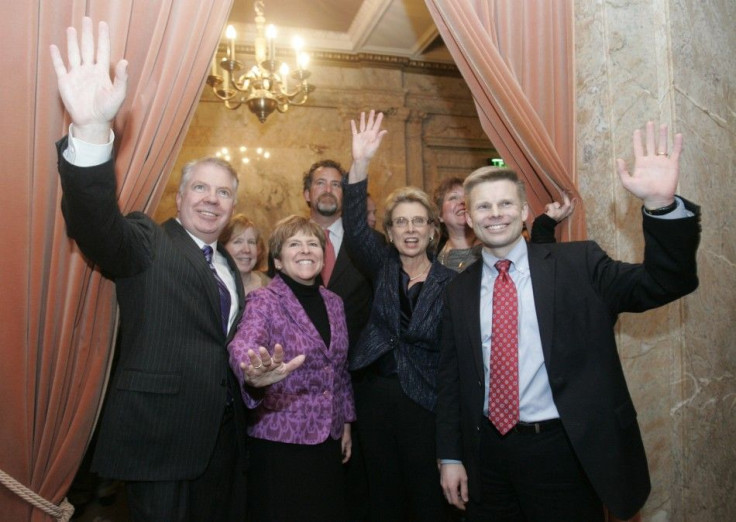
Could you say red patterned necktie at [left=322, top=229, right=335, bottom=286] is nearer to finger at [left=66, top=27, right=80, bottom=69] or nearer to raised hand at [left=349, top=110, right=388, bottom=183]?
raised hand at [left=349, top=110, right=388, bottom=183]

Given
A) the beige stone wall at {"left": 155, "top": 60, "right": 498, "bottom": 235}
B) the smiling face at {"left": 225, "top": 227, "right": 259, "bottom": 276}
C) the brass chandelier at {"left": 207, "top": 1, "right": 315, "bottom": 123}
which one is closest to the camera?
the smiling face at {"left": 225, "top": 227, "right": 259, "bottom": 276}

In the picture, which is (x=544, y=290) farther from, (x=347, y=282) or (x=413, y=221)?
(x=347, y=282)

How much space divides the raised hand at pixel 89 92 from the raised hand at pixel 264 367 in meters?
0.79

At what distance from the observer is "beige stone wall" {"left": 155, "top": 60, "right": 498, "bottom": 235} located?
5812 mm

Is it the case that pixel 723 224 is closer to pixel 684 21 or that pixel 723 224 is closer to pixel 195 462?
pixel 684 21

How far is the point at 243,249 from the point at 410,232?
1.21 metres

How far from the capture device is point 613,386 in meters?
1.76

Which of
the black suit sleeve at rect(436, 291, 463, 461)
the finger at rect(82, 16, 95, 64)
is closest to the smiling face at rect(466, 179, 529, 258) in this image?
the black suit sleeve at rect(436, 291, 463, 461)

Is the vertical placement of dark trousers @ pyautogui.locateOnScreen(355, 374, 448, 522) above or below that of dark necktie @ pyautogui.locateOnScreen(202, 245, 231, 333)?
below

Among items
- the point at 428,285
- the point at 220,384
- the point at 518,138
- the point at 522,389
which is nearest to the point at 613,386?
the point at 522,389

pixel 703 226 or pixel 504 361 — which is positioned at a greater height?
pixel 703 226

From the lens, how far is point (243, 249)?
3.20m

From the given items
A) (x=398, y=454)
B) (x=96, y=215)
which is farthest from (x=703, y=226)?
(x=96, y=215)

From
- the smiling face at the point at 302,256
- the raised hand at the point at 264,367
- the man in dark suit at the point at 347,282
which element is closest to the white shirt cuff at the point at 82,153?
the raised hand at the point at 264,367
